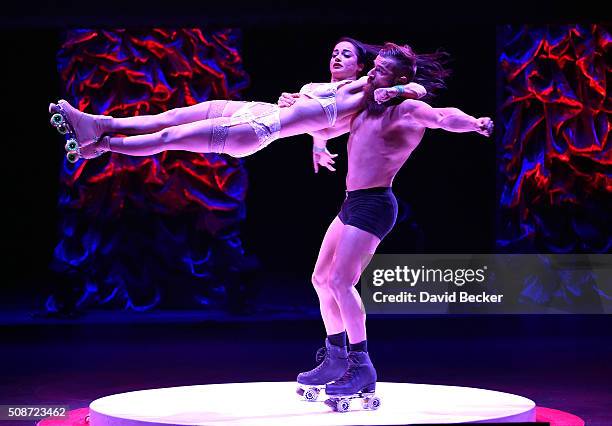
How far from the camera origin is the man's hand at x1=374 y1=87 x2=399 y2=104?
16.0 ft

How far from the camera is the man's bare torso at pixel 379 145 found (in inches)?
197

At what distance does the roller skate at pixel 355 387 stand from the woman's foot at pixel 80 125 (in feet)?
5.54

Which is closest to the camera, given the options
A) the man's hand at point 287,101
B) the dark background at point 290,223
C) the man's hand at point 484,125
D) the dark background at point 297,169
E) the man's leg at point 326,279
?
the man's hand at point 484,125

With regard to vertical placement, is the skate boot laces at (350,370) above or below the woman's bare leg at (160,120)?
below

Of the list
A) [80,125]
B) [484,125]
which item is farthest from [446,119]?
[80,125]

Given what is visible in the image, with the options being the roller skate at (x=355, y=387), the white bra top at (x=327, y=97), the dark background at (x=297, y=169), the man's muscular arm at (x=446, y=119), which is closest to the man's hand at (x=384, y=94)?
the man's muscular arm at (x=446, y=119)

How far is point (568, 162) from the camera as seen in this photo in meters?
8.88

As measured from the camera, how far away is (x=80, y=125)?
475 centimetres

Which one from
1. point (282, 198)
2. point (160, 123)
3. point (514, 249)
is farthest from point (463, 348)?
point (160, 123)

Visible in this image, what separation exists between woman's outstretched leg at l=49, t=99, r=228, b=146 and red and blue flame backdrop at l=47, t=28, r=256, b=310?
12.5ft

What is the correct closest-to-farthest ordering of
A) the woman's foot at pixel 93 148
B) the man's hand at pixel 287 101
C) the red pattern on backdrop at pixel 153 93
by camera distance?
the woman's foot at pixel 93 148 → the man's hand at pixel 287 101 → the red pattern on backdrop at pixel 153 93

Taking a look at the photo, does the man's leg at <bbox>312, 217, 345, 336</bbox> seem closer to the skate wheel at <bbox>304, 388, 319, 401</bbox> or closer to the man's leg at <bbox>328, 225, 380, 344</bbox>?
the man's leg at <bbox>328, 225, 380, 344</bbox>

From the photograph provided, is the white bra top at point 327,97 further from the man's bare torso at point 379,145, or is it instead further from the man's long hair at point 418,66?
the man's long hair at point 418,66

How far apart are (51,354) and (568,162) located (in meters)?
4.75
